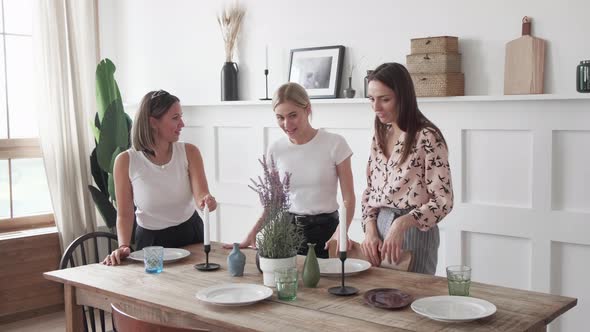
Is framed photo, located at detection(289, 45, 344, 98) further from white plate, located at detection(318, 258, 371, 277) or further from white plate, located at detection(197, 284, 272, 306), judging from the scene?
white plate, located at detection(197, 284, 272, 306)

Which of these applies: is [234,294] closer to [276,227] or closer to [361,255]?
[276,227]

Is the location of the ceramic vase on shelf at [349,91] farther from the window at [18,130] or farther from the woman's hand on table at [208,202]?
the window at [18,130]

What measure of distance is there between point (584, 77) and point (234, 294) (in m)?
1.80

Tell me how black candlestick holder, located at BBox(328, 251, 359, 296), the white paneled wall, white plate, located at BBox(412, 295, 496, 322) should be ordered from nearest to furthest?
white plate, located at BBox(412, 295, 496, 322) → black candlestick holder, located at BBox(328, 251, 359, 296) → the white paneled wall

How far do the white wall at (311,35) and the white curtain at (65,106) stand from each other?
36 cm

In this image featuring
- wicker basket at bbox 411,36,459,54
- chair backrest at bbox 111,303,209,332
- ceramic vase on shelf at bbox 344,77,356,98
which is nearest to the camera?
chair backrest at bbox 111,303,209,332

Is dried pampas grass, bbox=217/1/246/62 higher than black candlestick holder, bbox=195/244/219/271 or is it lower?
higher

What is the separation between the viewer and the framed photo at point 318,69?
3809 millimetres

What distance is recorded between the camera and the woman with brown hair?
2359 mm

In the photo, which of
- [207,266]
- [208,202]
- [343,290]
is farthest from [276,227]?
[208,202]

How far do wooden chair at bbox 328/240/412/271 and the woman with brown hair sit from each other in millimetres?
22

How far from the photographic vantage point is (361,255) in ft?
8.43

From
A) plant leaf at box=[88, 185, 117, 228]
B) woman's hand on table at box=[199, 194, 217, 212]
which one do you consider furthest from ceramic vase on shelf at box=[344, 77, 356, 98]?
plant leaf at box=[88, 185, 117, 228]

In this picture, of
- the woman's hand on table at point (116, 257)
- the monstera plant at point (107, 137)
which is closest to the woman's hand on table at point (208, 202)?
the woman's hand on table at point (116, 257)
